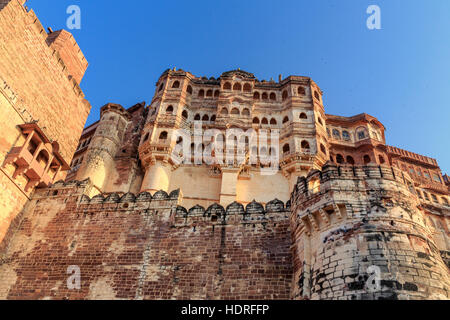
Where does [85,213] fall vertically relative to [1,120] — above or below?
below

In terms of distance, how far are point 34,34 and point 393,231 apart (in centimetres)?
1703

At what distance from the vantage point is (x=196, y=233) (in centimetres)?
1264

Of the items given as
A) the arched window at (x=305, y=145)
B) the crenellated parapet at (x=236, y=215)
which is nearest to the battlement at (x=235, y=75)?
the arched window at (x=305, y=145)

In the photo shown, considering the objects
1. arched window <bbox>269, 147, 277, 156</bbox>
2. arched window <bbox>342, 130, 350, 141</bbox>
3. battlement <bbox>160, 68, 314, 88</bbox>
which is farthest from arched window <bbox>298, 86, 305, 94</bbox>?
arched window <bbox>269, 147, 277, 156</bbox>

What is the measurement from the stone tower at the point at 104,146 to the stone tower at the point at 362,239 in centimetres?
1609

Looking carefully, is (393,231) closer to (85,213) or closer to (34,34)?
(85,213)

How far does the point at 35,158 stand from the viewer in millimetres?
15609

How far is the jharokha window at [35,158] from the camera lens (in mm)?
14750

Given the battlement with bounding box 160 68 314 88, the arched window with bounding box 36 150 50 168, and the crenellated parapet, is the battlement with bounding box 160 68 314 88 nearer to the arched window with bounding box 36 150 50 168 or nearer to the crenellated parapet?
the arched window with bounding box 36 150 50 168

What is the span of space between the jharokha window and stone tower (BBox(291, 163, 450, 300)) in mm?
10886

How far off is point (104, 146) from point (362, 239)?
2108 cm

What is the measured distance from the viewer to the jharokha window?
581 inches
